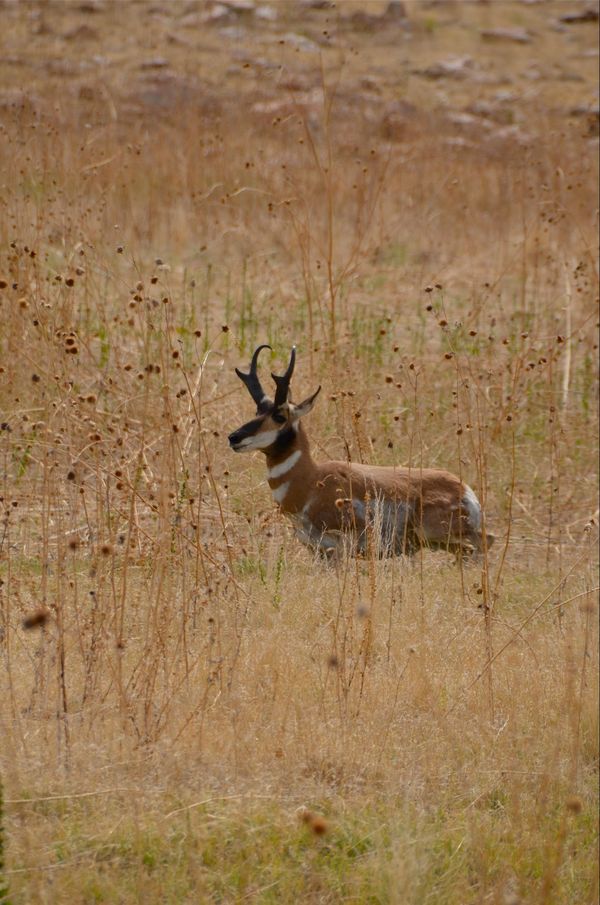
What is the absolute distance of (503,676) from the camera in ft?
16.2

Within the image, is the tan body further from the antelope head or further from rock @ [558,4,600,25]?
rock @ [558,4,600,25]

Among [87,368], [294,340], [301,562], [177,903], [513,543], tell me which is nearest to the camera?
[177,903]

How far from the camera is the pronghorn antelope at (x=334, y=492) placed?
6.13 metres

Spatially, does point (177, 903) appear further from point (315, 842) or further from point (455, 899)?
point (455, 899)

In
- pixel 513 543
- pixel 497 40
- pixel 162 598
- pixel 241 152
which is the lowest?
pixel 513 543

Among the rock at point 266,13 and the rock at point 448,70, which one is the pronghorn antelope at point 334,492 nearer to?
the rock at point 266,13

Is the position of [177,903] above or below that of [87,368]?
below

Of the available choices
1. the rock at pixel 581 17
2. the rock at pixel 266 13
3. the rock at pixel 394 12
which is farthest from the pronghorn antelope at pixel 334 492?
the rock at pixel 581 17

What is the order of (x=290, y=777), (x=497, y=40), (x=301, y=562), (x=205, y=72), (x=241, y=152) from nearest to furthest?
(x=290, y=777)
(x=301, y=562)
(x=241, y=152)
(x=205, y=72)
(x=497, y=40)

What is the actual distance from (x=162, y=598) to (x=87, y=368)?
3059 mm

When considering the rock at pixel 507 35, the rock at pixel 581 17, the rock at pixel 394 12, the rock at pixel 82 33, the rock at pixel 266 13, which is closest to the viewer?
the rock at pixel 82 33

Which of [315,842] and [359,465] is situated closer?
[315,842]

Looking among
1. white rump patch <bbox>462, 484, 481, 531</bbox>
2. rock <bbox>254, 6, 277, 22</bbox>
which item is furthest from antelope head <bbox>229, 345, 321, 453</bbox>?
rock <bbox>254, 6, 277, 22</bbox>

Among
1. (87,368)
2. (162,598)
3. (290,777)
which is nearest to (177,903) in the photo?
(290,777)
